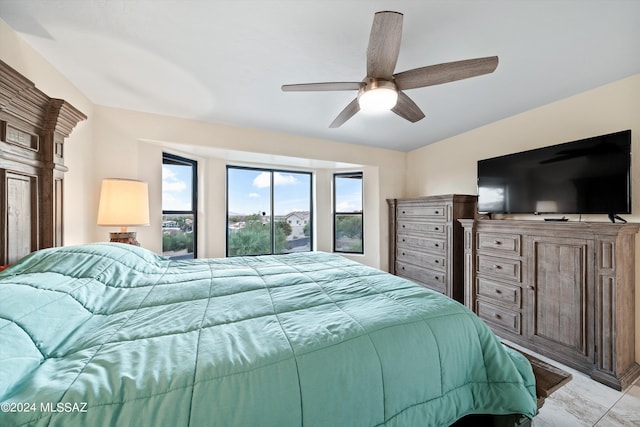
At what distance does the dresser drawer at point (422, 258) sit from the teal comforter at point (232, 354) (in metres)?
2.15

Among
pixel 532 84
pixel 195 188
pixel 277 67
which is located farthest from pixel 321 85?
pixel 195 188

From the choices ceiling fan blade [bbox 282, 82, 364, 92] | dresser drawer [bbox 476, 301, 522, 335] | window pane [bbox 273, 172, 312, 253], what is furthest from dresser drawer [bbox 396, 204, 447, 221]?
ceiling fan blade [bbox 282, 82, 364, 92]

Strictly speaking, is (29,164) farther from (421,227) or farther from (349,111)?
(421,227)

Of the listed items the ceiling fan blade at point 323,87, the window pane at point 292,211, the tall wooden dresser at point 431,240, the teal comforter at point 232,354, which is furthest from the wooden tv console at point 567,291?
the window pane at point 292,211

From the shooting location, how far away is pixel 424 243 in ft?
11.7

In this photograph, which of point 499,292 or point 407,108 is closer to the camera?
point 407,108

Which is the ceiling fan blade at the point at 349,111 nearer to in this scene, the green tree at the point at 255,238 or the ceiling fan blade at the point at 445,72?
the ceiling fan blade at the point at 445,72

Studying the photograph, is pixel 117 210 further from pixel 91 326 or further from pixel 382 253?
pixel 382 253

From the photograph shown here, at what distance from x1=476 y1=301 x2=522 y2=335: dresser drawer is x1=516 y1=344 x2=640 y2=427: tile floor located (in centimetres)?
55

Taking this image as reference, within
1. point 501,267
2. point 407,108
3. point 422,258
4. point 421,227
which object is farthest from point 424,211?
point 407,108

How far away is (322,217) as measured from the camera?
454cm

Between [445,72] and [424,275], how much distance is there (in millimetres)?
2811

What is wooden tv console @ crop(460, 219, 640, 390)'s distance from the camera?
1.90 metres

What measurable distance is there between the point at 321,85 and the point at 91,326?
1.67 metres
